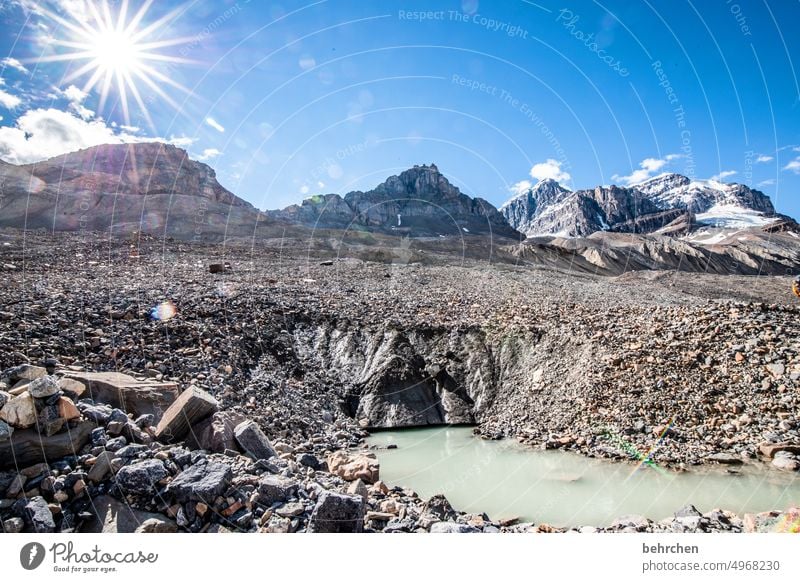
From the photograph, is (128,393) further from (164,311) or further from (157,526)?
(164,311)

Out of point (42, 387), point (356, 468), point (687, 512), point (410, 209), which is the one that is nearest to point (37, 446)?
point (42, 387)

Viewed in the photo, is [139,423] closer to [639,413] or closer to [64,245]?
[639,413]

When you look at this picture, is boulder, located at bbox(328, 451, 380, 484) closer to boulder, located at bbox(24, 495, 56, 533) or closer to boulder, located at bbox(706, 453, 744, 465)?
boulder, located at bbox(24, 495, 56, 533)

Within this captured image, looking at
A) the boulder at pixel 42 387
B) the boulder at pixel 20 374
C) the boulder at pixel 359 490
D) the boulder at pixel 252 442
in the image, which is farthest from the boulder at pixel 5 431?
the boulder at pixel 359 490

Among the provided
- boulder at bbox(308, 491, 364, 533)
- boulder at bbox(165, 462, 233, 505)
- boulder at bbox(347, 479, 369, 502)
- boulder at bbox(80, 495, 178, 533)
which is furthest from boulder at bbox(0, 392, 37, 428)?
boulder at bbox(347, 479, 369, 502)

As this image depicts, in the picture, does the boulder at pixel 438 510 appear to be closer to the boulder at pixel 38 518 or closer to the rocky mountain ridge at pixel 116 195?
the boulder at pixel 38 518
